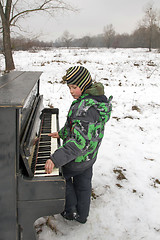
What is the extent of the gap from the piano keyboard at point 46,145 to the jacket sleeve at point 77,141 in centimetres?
12

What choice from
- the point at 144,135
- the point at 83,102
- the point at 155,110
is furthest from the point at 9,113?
the point at 155,110

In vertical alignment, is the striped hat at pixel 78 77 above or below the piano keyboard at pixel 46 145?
above

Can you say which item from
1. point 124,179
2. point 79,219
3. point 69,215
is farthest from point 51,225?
point 124,179

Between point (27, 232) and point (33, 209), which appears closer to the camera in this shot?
point (33, 209)

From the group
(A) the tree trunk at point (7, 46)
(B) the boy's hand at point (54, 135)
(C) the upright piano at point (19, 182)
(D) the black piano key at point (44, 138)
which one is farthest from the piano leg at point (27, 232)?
(A) the tree trunk at point (7, 46)

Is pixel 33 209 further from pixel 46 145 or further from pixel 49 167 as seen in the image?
pixel 46 145

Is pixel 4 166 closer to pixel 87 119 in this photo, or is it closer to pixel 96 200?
pixel 87 119

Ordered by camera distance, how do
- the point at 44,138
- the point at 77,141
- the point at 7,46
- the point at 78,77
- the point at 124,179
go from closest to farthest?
1. the point at 77,141
2. the point at 78,77
3. the point at 44,138
4. the point at 124,179
5. the point at 7,46

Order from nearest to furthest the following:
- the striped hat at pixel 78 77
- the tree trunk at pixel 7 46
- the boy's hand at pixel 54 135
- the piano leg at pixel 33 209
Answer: the piano leg at pixel 33 209 → the striped hat at pixel 78 77 → the boy's hand at pixel 54 135 → the tree trunk at pixel 7 46

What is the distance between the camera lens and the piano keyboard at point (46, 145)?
64.9 inches

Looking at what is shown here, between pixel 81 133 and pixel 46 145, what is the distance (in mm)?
604

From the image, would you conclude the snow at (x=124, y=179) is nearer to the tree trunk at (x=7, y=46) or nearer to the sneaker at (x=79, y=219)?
the sneaker at (x=79, y=219)

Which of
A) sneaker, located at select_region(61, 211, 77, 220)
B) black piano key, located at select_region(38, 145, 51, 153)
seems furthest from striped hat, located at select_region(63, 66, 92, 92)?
sneaker, located at select_region(61, 211, 77, 220)

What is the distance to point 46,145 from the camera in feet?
6.96
